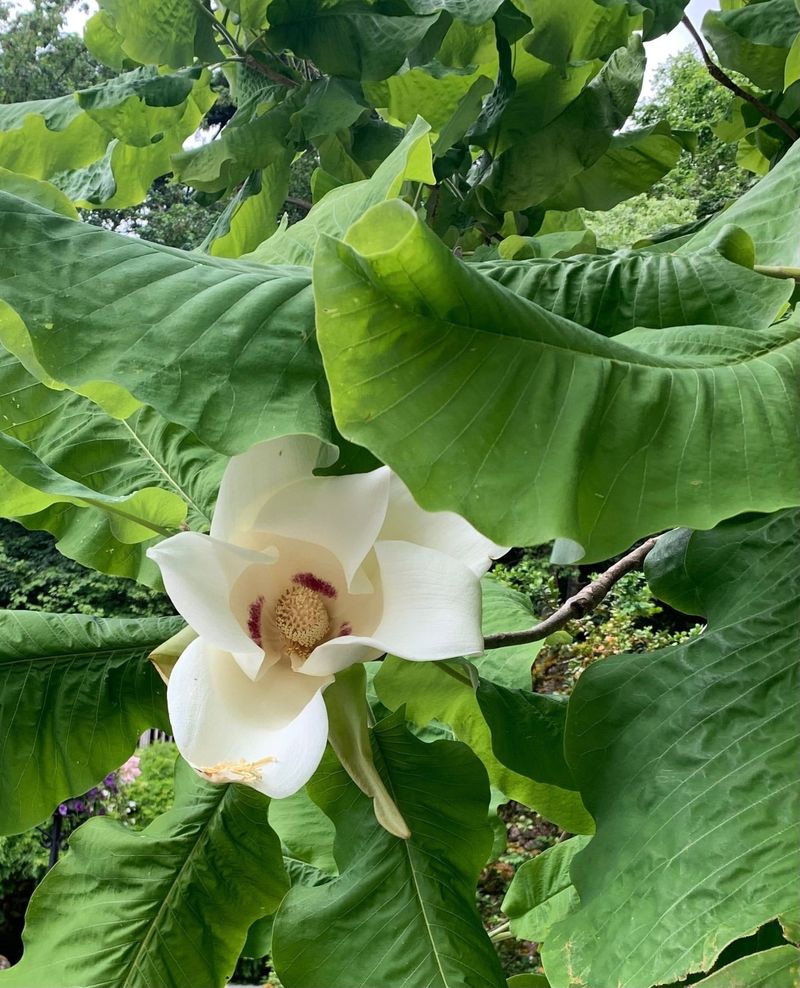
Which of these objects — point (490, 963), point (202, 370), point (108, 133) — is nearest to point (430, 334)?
point (202, 370)

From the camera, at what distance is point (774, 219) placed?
494mm

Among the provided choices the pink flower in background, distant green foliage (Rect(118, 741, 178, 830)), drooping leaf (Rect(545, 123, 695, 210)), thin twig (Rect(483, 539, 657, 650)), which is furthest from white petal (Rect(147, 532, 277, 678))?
the pink flower in background

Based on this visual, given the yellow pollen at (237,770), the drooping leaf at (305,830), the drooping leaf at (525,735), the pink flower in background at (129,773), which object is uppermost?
the yellow pollen at (237,770)

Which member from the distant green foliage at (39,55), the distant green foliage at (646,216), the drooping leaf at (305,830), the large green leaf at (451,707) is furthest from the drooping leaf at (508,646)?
the distant green foliage at (39,55)

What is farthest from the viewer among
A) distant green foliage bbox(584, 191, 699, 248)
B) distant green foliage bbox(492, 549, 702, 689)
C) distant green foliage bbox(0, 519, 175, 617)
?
distant green foliage bbox(0, 519, 175, 617)

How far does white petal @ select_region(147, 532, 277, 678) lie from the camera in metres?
0.37

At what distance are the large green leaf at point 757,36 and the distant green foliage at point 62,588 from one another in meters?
7.64

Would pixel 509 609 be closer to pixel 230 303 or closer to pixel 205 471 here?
pixel 205 471

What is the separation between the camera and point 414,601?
38 centimetres

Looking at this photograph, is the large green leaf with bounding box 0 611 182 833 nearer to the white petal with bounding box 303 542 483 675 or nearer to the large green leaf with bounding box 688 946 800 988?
the white petal with bounding box 303 542 483 675

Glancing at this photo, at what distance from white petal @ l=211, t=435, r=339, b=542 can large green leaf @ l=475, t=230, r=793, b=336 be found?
0.42 feet

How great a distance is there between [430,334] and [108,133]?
0.85m

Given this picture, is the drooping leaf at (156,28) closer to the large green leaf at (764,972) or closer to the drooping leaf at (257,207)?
the drooping leaf at (257,207)

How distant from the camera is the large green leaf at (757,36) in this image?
849 mm
